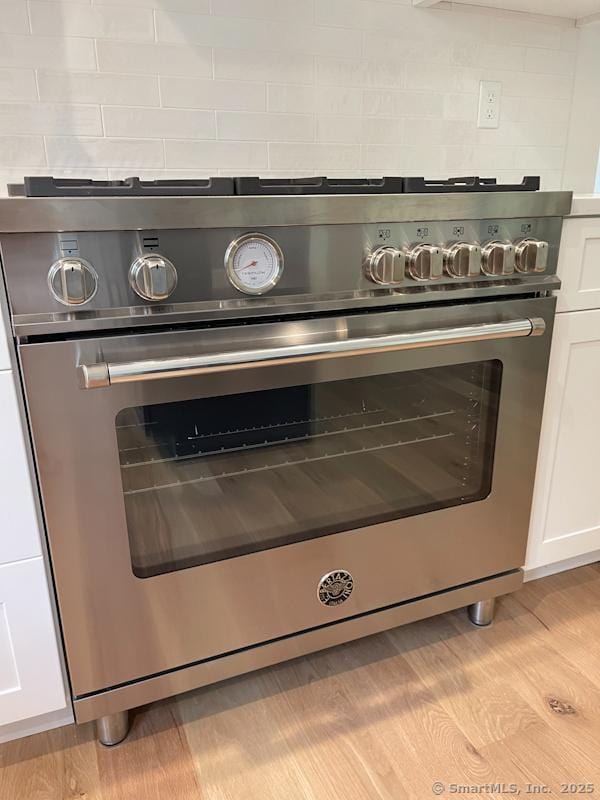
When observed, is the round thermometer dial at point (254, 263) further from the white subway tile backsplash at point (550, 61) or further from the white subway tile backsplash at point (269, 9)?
the white subway tile backsplash at point (550, 61)

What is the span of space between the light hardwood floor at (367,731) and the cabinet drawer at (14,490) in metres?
0.43

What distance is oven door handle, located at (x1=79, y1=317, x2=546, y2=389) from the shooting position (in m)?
0.81

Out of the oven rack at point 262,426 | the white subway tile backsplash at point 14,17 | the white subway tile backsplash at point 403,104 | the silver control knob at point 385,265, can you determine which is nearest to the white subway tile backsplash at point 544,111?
Answer: the white subway tile backsplash at point 403,104

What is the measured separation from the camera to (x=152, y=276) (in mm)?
804

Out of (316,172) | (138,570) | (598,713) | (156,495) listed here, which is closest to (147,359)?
(156,495)

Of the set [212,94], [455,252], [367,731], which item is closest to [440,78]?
[212,94]

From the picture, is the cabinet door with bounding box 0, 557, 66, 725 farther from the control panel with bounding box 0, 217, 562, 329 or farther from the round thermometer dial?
the round thermometer dial

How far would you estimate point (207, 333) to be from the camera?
0.88 m

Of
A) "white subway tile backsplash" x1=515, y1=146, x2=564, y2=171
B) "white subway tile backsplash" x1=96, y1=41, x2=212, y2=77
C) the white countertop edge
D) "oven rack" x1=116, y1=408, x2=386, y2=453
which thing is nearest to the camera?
"oven rack" x1=116, y1=408, x2=386, y2=453

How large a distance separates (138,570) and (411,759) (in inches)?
22.9

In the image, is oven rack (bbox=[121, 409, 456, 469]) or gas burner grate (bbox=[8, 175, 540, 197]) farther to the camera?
oven rack (bbox=[121, 409, 456, 469])

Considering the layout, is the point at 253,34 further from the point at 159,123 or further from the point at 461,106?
the point at 461,106

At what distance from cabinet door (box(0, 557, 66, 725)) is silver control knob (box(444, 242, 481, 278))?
803mm

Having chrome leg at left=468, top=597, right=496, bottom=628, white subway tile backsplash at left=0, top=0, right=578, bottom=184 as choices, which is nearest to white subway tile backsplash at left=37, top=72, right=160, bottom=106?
white subway tile backsplash at left=0, top=0, right=578, bottom=184
